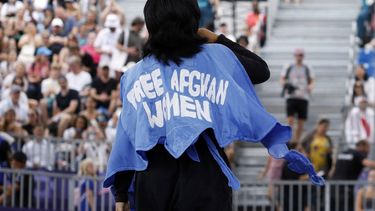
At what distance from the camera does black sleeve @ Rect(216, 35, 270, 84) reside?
6.52m

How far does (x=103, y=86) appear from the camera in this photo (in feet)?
69.6

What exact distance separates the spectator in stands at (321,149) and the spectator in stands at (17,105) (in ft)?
14.9

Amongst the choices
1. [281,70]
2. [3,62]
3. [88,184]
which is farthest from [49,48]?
[88,184]

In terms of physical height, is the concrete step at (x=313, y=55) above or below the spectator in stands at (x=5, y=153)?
above

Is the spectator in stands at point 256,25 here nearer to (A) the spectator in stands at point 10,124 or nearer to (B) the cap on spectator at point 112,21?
(B) the cap on spectator at point 112,21

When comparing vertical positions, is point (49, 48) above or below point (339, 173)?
above

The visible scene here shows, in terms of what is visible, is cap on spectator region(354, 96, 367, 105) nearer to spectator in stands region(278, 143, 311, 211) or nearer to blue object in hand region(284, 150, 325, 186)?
spectator in stands region(278, 143, 311, 211)

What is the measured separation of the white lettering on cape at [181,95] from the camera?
20.9 feet

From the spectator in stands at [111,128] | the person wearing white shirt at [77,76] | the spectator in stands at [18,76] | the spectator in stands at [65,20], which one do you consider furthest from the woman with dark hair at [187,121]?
the spectator in stands at [65,20]

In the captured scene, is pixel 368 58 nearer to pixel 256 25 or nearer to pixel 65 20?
pixel 256 25

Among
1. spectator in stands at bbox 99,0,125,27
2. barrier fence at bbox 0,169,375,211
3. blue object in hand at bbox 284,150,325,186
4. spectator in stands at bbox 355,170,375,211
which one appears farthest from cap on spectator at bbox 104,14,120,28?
blue object in hand at bbox 284,150,325,186

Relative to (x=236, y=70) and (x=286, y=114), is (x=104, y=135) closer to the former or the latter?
(x=286, y=114)

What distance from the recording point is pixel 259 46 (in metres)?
24.0

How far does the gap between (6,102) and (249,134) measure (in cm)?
1470
